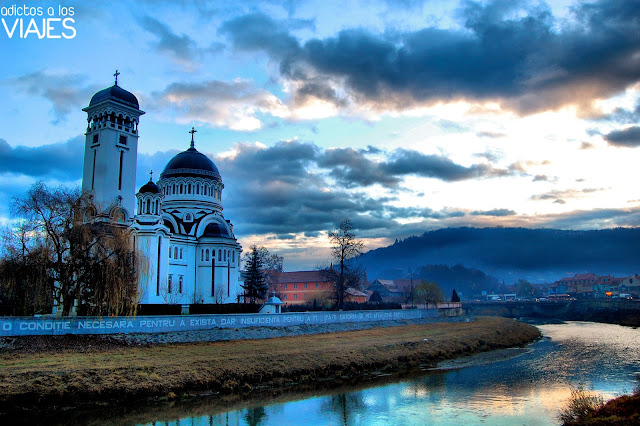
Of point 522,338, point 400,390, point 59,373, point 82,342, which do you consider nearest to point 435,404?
point 400,390

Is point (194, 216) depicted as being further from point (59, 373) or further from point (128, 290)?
point (59, 373)

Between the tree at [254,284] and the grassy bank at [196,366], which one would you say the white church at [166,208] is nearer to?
the tree at [254,284]

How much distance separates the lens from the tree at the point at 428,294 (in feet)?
239

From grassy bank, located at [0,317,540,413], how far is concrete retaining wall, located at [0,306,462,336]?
151cm

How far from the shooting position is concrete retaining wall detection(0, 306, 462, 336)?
25.4m

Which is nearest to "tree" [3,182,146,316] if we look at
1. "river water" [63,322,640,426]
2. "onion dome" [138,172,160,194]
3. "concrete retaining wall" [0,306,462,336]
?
"concrete retaining wall" [0,306,462,336]

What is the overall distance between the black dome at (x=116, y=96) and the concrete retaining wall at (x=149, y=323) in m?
24.0

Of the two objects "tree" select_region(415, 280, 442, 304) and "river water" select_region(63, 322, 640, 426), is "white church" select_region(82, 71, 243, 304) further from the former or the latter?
"tree" select_region(415, 280, 442, 304)

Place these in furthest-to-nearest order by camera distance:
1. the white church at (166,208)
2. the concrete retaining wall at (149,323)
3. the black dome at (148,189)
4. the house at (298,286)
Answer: the house at (298,286) → the black dome at (148,189) → the white church at (166,208) → the concrete retaining wall at (149,323)

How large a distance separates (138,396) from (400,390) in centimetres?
1127

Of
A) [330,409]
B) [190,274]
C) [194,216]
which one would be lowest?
[330,409]

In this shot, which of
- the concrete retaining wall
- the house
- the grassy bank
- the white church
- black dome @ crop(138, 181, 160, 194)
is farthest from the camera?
the house

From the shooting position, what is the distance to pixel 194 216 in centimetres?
5844

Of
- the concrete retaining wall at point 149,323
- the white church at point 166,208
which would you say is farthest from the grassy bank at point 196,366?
the white church at point 166,208
